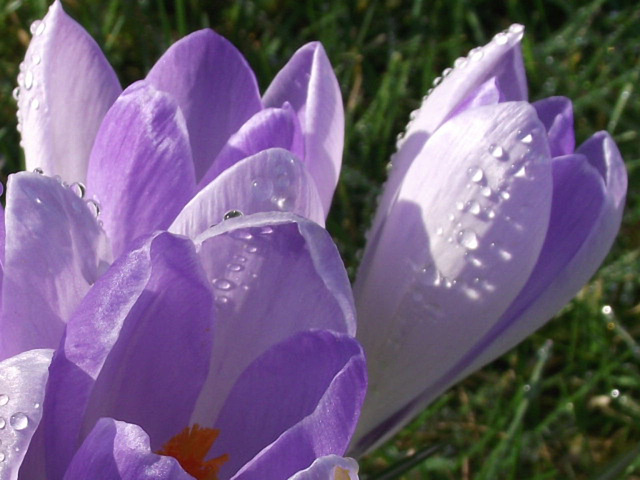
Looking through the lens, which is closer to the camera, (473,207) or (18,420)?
(18,420)

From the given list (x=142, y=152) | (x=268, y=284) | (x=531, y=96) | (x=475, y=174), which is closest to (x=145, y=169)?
(x=142, y=152)

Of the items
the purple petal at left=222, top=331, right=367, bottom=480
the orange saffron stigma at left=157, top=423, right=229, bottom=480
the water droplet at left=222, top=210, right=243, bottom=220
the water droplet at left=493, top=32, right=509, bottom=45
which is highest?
the water droplet at left=493, top=32, right=509, bottom=45

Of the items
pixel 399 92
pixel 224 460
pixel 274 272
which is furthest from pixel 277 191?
pixel 399 92

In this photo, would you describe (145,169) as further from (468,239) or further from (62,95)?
(468,239)

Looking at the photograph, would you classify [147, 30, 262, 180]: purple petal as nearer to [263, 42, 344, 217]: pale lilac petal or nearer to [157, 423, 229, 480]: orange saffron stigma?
[263, 42, 344, 217]: pale lilac petal

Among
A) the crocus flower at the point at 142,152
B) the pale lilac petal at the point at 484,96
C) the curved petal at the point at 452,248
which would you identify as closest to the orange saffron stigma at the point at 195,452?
the crocus flower at the point at 142,152

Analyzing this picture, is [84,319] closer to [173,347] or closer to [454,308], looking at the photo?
[173,347]

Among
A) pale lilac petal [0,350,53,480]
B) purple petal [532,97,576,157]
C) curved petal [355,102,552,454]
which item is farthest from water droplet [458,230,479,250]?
pale lilac petal [0,350,53,480]
